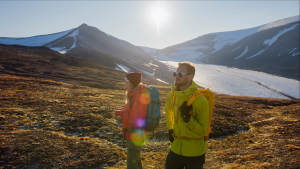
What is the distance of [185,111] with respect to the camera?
4.36 meters

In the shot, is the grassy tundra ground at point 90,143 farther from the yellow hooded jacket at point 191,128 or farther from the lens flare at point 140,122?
the yellow hooded jacket at point 191,128

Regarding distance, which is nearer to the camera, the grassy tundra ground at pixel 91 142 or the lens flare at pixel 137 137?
the lens flare at pixel 137 137

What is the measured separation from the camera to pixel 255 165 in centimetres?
1000

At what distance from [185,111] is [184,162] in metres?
1.38

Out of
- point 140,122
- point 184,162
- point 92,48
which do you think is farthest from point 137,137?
point 92,48

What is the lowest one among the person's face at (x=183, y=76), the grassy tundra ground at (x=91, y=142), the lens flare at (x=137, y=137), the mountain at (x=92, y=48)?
the grassy tundra ground at (x=91, y=142)

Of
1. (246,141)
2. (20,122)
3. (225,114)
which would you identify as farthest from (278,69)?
(20,122)

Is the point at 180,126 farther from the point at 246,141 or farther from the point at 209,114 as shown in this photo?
the point at 246,141

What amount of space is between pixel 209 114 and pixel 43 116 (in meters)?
16.8

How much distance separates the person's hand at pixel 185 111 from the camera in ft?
14.2

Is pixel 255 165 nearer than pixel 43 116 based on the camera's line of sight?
Yes

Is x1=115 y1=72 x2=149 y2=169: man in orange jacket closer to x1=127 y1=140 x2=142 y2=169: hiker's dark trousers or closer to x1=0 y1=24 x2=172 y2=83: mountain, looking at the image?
x1=127 y1=140 x2=142 y2=169: hiker's dark trousers

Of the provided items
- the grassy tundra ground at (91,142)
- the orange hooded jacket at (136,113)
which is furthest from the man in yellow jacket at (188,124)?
the grassy tundra ground at (91,142)

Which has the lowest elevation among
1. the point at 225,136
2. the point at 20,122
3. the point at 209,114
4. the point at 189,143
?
the point at 225,136
